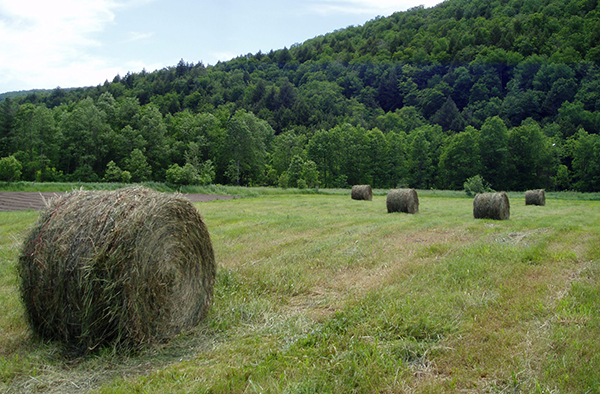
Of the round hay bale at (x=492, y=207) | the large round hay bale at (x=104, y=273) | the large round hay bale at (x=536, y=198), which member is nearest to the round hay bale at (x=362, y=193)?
the large round hay bale at (x=536, y=198)

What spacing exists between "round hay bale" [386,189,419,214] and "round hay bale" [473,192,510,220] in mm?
3349

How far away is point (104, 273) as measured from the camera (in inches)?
188

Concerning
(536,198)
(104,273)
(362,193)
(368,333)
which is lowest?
(536,198)

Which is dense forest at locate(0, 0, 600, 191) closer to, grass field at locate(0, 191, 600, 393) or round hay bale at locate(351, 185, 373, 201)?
round hay bale at locate(351, 185, 373, 201)

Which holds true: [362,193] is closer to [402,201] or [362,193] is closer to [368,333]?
[402,201]

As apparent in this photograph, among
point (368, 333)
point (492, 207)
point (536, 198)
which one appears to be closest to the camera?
point (368, 333)

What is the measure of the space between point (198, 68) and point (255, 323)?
148343 millimetres

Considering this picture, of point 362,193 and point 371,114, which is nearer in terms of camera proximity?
point 362,193

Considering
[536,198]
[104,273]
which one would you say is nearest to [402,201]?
[536,198]

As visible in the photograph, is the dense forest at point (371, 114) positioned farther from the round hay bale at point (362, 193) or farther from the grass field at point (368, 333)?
the grass field at point (368, 333)

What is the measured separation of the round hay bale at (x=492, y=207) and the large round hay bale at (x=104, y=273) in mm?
15124

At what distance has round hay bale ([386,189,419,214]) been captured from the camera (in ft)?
66.2

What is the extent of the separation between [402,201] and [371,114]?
342 feet

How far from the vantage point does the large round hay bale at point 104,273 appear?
15.6ft
